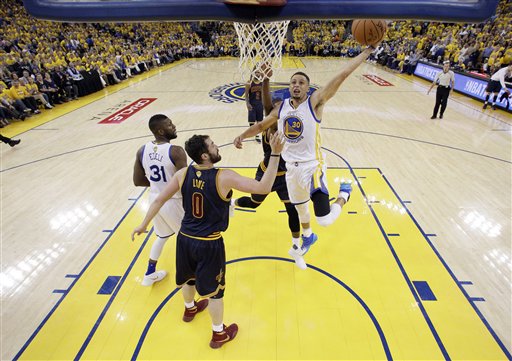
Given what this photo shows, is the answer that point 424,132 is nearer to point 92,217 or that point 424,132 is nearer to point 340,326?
point 340,326

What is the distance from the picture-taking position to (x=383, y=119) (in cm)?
930

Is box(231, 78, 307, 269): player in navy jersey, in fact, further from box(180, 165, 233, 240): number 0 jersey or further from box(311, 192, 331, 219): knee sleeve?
box(180, 165, 233, 240): number 0 jersey

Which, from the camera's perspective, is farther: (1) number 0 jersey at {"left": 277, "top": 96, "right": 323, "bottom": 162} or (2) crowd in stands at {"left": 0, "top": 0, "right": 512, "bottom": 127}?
(2) crowd in stands at {"left": 0, "top": 0, "right": 512, "bottom": 127}

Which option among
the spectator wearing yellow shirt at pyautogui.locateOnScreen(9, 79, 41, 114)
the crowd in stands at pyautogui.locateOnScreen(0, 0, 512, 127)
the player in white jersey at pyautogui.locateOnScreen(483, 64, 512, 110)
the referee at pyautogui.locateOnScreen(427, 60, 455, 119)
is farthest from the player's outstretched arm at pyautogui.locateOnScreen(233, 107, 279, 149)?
the spectator wearing yellow shirt at pyautogui.locateOnScreen(9, 79, 41, 114)

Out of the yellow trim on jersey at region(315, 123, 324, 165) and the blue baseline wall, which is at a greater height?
the yellow trim on jersey at region(315, 123, 324, 165)

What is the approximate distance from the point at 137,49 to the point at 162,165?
60.7 feet

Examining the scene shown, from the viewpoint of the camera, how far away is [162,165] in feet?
10.1

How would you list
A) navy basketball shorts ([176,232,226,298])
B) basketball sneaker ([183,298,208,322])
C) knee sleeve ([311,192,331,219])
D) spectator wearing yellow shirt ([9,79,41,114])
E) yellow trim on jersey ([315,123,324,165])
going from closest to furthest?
navy basketball shorts ([176,232,226,298]) → basketball sneaker ([183,298,208,322]) → yellow trim on jersey ([315,123,324,165]) → knee sleeve ([311,192,331,219]) → spectator wearing yellow shirt ([9,79,41,114])

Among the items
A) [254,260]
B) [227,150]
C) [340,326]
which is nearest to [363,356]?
[340,326]

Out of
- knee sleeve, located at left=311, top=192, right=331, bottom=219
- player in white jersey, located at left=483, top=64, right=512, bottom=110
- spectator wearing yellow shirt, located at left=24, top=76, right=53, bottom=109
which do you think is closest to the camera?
knee sleeve, located at left=311, top=192, right=331, bottom=219

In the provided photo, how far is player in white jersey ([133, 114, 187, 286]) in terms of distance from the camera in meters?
3.04

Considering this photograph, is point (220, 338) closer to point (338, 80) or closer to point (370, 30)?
point (338, 80)

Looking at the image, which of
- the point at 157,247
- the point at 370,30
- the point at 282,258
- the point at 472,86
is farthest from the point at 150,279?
the point at 472,86

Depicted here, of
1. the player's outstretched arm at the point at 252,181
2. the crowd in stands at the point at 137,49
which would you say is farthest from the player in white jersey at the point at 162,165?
the crowd in stands at the point at 137,49
